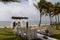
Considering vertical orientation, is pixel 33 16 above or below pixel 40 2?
below

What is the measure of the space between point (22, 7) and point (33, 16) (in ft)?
3.90

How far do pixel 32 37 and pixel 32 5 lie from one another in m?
9.12

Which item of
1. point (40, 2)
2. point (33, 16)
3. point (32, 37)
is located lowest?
point (32, 37)

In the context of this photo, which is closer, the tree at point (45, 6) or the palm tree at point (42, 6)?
the tree at point (45, 6)

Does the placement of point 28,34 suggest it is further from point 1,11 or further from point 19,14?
point 19,14

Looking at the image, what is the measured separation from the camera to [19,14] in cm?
1762

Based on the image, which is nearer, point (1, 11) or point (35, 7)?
point (1, 11)

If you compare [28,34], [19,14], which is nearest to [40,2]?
[19,14]

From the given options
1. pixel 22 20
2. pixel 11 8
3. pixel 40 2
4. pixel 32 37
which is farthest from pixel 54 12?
pixel 32 37

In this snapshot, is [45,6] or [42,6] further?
[42,6]

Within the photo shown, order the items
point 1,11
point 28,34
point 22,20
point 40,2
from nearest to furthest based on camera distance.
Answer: point 28,34
point 1,11
point 22,20
point 40,2

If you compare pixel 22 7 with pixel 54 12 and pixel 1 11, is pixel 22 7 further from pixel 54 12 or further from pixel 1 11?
pixel 54 12

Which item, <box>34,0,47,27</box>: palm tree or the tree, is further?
<box>34,0,47,27</box>: palm tree

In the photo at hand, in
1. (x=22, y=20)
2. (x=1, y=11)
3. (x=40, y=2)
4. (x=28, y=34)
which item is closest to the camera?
(x=28, y=34)
